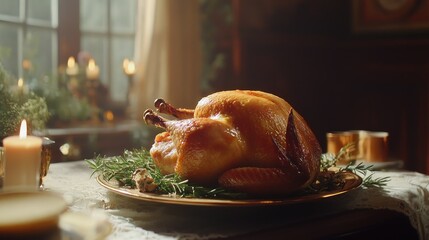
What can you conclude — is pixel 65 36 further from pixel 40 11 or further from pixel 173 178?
pixel 173 178

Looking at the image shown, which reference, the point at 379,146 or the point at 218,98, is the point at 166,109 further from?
the point at 379,146

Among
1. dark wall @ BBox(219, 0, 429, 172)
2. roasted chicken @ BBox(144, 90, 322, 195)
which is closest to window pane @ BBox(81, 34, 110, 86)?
dark wall @ BBox(219, 0, 429, 172)

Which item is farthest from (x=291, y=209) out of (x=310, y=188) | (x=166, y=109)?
(x=166, y=109)

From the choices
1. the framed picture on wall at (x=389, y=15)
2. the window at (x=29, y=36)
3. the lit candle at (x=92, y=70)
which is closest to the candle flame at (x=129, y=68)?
the lit candle at (x=92, y=70)

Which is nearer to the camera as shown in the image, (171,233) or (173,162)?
(171,233)

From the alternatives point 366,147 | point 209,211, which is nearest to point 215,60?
point 366,147

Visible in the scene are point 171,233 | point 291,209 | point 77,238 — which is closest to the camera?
point 77,238
